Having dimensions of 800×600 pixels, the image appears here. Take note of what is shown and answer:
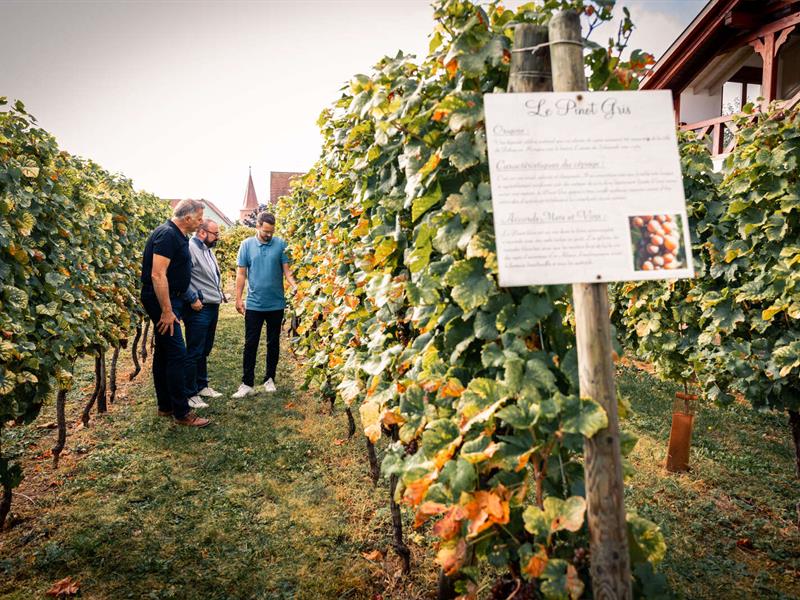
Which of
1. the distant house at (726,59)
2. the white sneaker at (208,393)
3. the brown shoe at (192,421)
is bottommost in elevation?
the brown shoe at (192,421)

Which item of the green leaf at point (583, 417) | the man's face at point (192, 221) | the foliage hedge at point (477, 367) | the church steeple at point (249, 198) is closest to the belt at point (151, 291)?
the man's face at point (192, 221)

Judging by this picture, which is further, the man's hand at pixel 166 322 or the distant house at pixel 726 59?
the distant house at pixel 726 59

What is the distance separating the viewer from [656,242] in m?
1.42

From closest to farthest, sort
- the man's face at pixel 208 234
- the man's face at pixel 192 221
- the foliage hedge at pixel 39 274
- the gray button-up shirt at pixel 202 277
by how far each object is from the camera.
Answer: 1. the foliage hedge at pixel 39 274
2. the man's face at pixel 192 221
3. the gray button-up shirt at pixel 202 277
4. the man's face at pixel 208 234

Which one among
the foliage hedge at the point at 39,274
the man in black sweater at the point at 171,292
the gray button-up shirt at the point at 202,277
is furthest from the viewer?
the gray button-up shirt at the point at 202,277

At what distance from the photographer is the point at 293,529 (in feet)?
10.7

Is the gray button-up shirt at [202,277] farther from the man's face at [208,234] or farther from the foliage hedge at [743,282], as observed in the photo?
the foliage hedge at [743,282]

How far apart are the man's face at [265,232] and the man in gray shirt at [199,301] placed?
0.54m

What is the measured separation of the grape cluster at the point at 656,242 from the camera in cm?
142

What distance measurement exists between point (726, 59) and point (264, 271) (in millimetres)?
12738

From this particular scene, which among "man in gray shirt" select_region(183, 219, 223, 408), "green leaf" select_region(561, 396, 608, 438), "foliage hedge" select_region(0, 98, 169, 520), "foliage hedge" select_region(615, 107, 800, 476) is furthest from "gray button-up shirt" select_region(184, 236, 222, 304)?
"green leaf" select_region(561, 396, 608, 438)

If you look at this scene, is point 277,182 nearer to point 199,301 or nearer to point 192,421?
point 199,301

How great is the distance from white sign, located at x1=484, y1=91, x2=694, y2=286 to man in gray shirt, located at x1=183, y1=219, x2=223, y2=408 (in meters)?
4.46

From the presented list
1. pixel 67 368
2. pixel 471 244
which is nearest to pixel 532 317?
pixel 471 244
